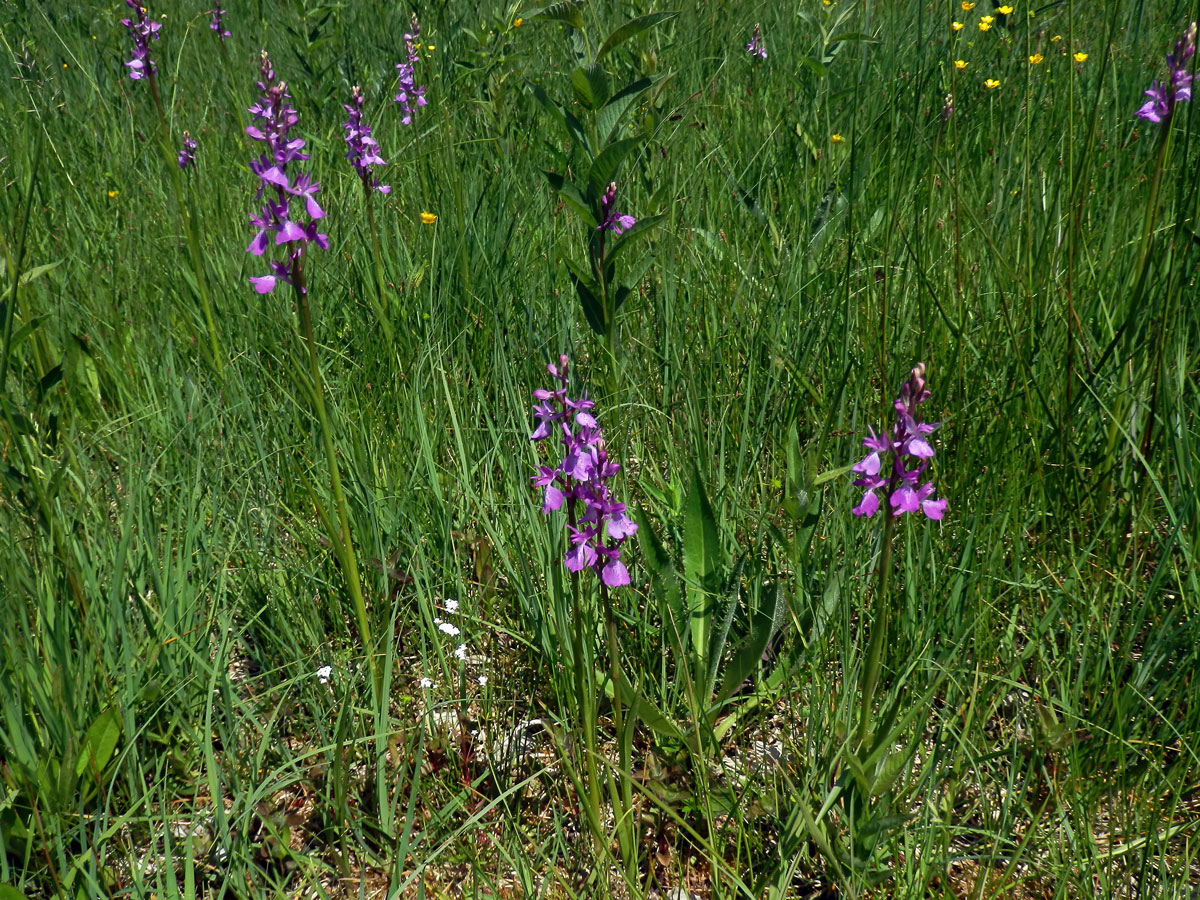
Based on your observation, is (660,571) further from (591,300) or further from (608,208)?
(608,208)

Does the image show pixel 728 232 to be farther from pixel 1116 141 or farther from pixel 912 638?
pixel 912 638

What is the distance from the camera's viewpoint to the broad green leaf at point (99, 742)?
54.5 inches

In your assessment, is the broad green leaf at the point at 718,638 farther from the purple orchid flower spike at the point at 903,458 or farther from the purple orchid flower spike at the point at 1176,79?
the purple orchid flower spike at the point at 1176,79

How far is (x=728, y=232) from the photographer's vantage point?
9.61ft

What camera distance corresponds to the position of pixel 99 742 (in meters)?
1.41

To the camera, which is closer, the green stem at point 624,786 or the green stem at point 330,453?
the green stem at point 624,786

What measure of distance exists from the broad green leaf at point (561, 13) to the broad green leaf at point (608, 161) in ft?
0.90

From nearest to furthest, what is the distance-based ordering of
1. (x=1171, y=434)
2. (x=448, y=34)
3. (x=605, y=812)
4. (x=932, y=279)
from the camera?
(x=605, y=812), (x=1171, y=434), (x=932, y=279), (x=448, y=34)

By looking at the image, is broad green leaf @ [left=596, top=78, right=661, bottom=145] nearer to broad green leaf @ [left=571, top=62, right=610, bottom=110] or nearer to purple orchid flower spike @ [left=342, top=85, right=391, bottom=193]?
broad green leaf @ [left=571, top=62, right=610, bottom=110]

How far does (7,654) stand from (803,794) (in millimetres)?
1284

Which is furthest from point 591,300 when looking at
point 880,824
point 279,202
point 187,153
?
point 187,153

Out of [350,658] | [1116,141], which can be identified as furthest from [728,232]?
[350,658]

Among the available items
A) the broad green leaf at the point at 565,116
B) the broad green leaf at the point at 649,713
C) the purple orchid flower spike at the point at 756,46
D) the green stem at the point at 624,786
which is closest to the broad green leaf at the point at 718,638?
the broad green leaf at the point at 649,713

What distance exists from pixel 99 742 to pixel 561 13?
63.4 inches
